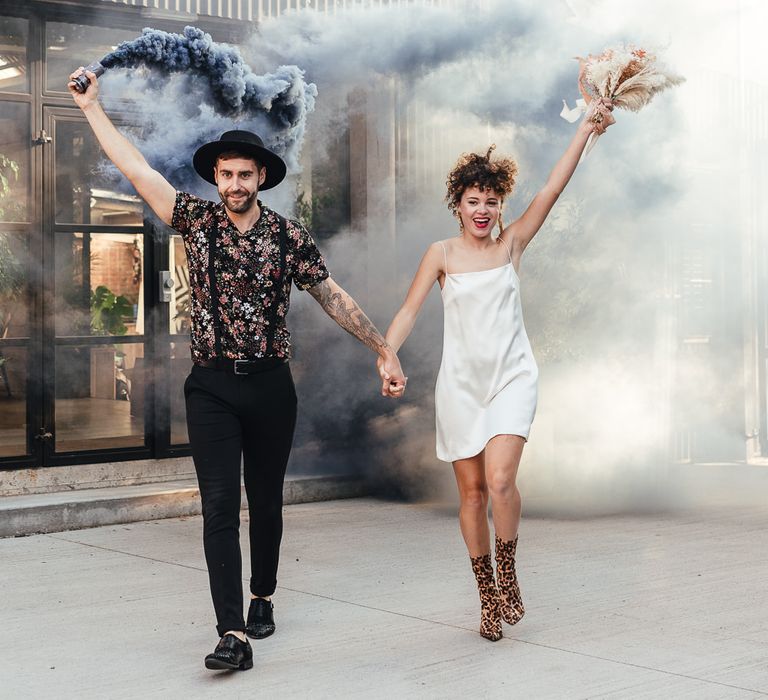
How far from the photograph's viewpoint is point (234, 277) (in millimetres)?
4387

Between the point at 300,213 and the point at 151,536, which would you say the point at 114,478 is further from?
the point at 300,213

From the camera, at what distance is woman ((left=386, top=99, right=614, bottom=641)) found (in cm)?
468

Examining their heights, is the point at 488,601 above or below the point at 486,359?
below

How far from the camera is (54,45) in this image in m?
Result: 7.61

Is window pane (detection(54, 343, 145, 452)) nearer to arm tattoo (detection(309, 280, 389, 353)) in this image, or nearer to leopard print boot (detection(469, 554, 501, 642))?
arm tattoo (detection(309, 280, 389, 353))

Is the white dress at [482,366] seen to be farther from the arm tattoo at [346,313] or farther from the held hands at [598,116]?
the held hands at [598,116]

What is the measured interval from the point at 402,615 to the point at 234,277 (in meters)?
1.53

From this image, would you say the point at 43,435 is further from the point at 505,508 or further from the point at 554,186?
the point at 554,186

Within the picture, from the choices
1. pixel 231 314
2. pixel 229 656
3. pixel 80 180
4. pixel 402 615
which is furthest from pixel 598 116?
pixel 80 180

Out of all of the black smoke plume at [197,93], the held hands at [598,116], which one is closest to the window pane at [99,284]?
the black smoke plume at [197,93]

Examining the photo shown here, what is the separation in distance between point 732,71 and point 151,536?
6.54m

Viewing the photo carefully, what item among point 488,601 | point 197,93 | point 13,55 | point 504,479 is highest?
point 13,55

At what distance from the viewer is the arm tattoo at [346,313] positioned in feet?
15.4

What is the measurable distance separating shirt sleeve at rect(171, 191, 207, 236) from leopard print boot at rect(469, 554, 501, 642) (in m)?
1.59
